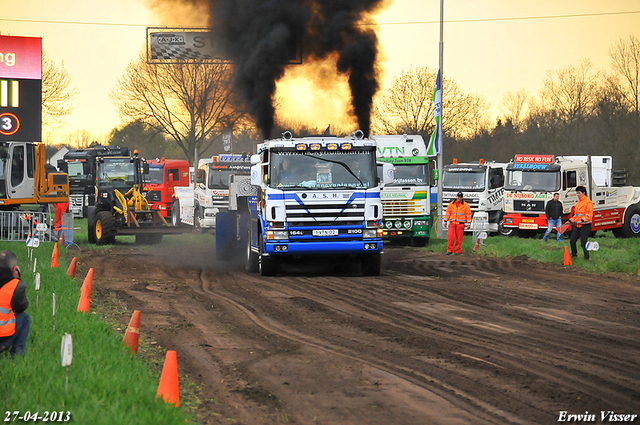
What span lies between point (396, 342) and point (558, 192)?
20.6m

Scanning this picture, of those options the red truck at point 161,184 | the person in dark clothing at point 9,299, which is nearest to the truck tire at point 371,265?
the person in dark clothing at point 9,299

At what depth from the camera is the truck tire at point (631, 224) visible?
29906 mm

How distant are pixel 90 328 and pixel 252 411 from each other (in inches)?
153

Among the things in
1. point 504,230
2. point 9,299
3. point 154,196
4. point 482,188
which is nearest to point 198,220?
point 154,196

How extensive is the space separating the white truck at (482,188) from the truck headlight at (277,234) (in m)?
15.6

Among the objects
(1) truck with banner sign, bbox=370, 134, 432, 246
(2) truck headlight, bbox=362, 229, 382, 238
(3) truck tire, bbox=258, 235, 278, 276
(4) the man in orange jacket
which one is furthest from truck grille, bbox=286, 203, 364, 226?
(1) truck with banner sign, bbox=370, 134, 432, 246

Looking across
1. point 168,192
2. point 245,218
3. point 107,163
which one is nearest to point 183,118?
point 168,192

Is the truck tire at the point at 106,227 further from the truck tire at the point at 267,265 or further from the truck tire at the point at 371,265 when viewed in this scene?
the truck tire at the point at 371,265

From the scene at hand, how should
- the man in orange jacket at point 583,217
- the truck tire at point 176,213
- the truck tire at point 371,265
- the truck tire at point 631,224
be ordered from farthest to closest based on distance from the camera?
1. the truck tire at point 176,213
2. the truck tire at point 631,224
3. the man in orange jacket at point 583,217
4. the truck tire at point 371,265

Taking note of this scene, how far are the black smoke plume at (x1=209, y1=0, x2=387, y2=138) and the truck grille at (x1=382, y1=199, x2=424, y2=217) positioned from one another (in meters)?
3.10

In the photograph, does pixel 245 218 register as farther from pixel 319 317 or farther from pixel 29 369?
pixel 29 369

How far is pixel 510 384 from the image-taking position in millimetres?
7344

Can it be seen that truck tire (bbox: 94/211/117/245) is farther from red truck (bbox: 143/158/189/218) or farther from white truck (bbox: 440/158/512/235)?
red truck (bbox: 143/158/189/218)

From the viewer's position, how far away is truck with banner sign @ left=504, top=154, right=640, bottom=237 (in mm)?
28578
